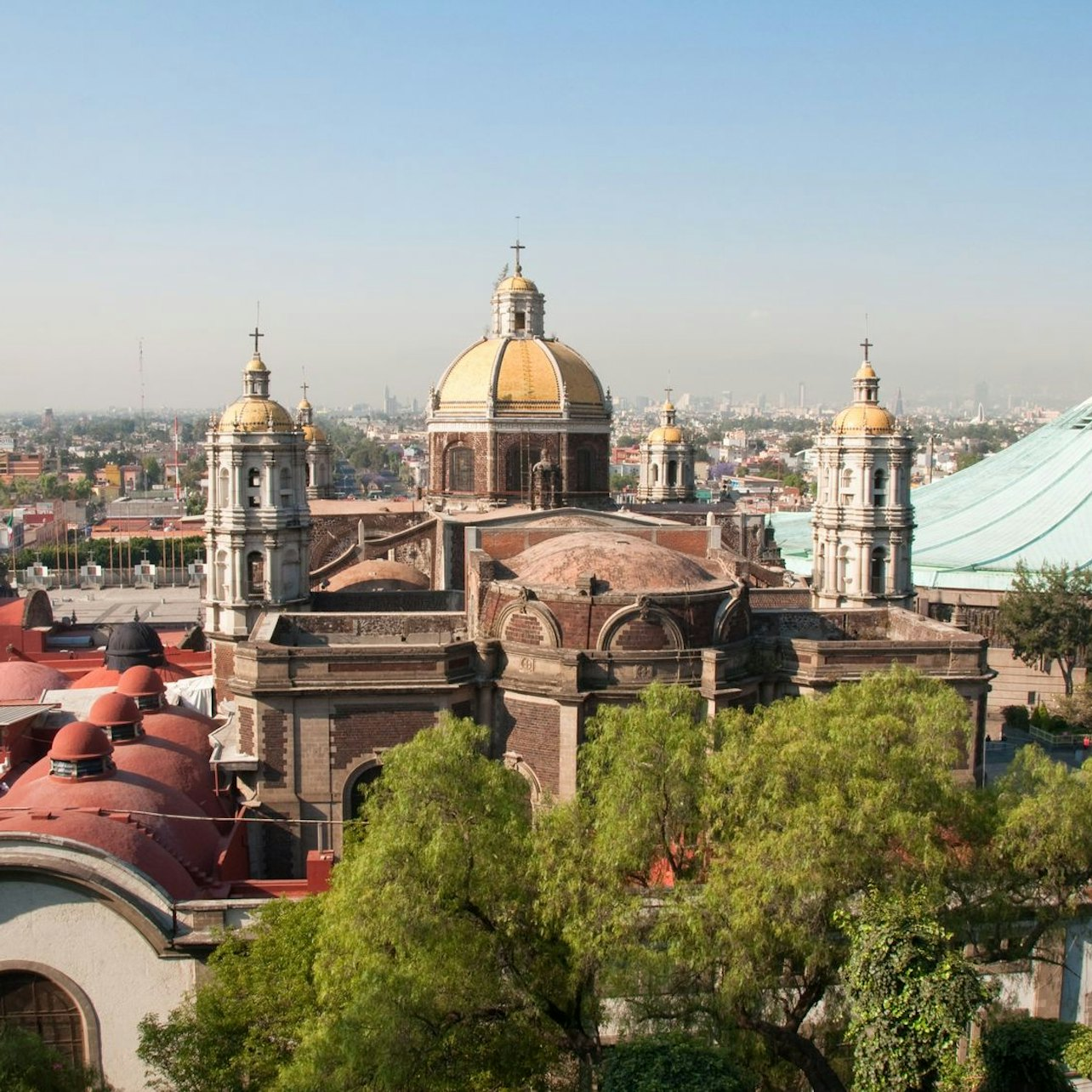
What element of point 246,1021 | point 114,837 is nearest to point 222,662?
point 114,837

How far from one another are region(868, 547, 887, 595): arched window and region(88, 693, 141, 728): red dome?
1941cm

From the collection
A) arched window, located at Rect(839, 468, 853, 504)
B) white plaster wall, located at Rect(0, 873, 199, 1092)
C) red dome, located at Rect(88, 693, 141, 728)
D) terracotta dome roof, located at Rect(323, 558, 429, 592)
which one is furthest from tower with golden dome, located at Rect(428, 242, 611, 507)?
white plaster wall, located at Rect(0, 873, 199, 1092)

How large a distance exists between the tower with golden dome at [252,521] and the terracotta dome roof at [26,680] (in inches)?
151

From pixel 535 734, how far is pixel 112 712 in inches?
301

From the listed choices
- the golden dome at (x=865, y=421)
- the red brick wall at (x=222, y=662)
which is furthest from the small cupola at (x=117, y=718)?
the golden dome at (x=865, y=421)

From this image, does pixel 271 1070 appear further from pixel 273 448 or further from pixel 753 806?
pixel 273 448

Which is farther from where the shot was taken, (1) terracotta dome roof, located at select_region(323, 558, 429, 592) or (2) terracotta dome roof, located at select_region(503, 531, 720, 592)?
(1) terracotta dome roof, located at select_region(323, 558, 429, 592)

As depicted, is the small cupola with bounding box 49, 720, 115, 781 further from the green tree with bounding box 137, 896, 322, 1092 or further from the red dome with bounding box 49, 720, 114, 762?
the green tree with bounding box 137, 896, 322, 1092

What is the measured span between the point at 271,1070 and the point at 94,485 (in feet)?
469

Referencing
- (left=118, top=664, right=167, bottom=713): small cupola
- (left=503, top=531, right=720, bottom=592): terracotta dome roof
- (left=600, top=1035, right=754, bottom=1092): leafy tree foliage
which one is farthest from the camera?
(left=118, top=664, right=167, bottom=713): small cupola

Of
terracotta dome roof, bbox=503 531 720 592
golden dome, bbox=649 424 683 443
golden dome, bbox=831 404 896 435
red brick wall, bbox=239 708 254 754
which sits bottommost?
red brick wall, bbox=239 708 254 754

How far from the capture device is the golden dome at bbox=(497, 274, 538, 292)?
39719mm

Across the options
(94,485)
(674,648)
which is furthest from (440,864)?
(94,485)

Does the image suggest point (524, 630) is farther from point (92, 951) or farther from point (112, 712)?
point (92, 951)
